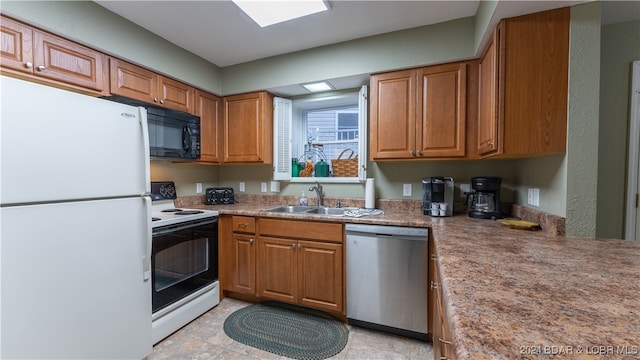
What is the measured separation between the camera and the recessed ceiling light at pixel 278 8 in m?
1.69

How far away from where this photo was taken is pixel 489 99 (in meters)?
1.64

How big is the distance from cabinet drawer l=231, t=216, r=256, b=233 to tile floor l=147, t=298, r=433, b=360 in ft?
2.54

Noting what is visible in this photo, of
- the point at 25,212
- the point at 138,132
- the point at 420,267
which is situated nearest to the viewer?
the point at 25,212

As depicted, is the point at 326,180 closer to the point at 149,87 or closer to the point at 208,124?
the point at 208,124

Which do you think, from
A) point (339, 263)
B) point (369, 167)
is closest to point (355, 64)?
point (369, 167)

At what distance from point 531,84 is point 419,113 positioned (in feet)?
2.54

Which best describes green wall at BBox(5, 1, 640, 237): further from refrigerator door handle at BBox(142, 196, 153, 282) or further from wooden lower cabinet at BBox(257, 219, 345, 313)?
refrigerator door handle at BBox(142, 196, 153, 282)

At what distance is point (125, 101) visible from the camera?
189cm

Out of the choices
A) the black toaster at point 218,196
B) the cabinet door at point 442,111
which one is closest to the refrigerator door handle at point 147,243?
the black toaster at point 218,196

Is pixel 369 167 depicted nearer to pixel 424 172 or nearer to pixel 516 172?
pixel 424 172

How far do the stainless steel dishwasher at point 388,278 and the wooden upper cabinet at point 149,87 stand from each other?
1943 millimetres

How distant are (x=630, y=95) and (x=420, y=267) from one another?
5.79 ft

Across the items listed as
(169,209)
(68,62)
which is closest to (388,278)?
(169,209)

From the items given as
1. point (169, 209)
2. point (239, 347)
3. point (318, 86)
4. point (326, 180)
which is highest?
point (318, 86)
